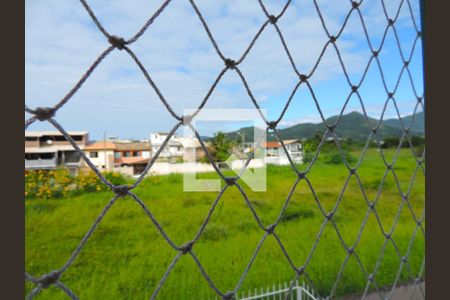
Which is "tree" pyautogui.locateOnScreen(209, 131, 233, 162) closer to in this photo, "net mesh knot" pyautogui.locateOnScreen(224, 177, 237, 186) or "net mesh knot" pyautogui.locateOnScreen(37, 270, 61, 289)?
"net mesh knot" pyautogui.locateOnScreen(224, 177, 237, 186)

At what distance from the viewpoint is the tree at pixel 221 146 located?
1679mm

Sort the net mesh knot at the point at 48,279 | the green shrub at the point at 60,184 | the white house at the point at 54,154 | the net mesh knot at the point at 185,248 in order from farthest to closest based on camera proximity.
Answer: the green shrub at the point at 60,184 → the white house at the point at 54,154 → the net mesh knot at the point at 185,248 → the net mesh knot at the point at 48,279

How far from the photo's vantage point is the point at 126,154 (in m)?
3.68

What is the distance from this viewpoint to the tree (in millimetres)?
1679

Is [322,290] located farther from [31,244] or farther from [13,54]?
[31,244]

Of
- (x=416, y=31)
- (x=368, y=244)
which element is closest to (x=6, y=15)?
(x=416, y=31)

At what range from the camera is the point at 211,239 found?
2797 millimetres

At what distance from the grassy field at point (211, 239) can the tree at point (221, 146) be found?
2.71ft

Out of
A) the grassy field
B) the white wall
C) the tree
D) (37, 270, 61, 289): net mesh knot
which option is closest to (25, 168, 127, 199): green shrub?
the grassy field

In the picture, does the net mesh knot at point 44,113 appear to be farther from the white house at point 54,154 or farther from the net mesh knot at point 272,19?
the white house at point 54,154

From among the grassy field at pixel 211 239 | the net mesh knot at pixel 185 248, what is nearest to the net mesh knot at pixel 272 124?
the net mesh knot at pixel 185 248

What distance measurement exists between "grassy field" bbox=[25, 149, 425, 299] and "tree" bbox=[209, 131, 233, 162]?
2.71 feet

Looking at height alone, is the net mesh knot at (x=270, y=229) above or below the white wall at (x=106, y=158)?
below

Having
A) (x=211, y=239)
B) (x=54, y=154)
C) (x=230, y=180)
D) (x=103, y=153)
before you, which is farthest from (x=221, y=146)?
(x=54, y=154)
